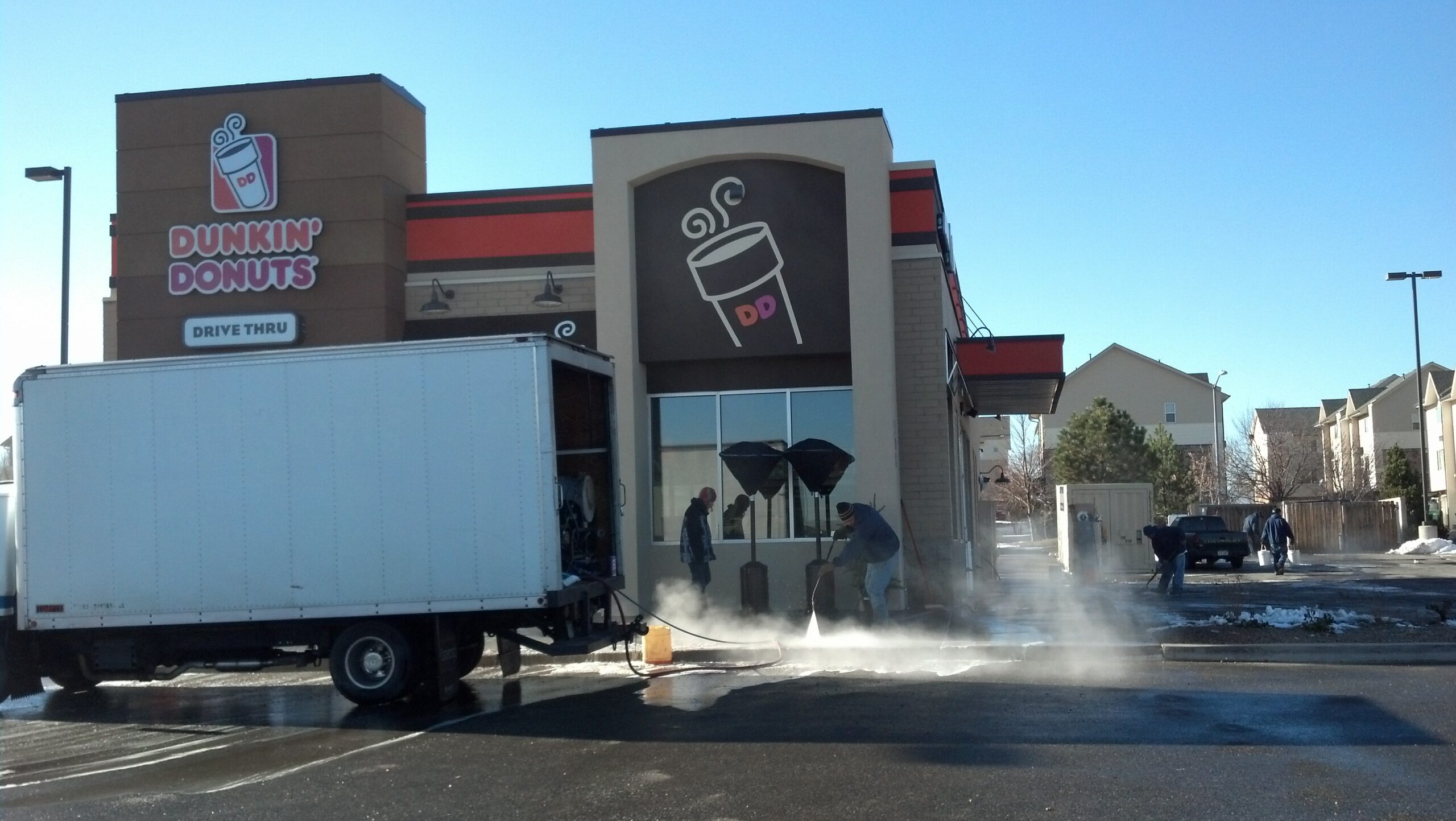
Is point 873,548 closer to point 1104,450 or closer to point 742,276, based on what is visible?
point 742,276

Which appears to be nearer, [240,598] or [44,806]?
[44,806]

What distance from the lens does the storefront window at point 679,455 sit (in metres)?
18.9

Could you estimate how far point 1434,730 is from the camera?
855 centimetres

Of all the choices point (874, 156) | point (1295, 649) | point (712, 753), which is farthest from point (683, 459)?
point (712, 753)

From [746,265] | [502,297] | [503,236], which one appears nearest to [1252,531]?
[746,265]

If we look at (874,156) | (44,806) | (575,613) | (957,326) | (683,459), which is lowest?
(44,806)

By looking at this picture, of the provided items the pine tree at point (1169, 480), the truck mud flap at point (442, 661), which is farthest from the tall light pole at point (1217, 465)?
the truck mud flap at point (442, 661)

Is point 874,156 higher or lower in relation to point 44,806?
higher

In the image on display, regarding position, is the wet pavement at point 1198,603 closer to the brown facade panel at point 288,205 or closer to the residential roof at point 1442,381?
the brown facade panel at point 288,205

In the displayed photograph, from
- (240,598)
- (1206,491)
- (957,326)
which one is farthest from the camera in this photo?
(1206,491)

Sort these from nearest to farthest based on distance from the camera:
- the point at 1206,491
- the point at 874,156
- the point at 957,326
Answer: the point at 874,156
the point at 957,326
the point at 1206,491

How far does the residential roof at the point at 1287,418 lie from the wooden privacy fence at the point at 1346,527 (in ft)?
70.5

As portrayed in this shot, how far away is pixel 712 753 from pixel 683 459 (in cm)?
1071

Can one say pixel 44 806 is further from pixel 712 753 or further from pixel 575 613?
pixel 575 613
